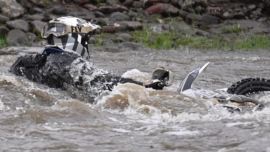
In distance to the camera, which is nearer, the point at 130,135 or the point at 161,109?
the point at 130,135

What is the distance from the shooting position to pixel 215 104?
7.50m

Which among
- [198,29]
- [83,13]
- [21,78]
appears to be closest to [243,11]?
[198,29]

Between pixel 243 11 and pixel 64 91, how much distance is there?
50.5 feet

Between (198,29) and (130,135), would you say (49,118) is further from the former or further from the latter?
(198,29)

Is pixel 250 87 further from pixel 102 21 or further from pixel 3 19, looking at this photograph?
pixel 102 21

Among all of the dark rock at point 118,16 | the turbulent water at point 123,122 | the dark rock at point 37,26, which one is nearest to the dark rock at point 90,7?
the dark rock at point 118,16

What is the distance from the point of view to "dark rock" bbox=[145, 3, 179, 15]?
2166 centimetres

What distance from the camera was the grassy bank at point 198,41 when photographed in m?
18.6

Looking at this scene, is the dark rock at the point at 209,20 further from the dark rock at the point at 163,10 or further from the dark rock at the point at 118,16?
the dark rock at the point at 118,16

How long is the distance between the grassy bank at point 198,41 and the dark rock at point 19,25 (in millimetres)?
3237

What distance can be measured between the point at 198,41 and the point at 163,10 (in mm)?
3196

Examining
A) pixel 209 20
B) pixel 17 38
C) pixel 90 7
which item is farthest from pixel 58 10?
pixel 209 20

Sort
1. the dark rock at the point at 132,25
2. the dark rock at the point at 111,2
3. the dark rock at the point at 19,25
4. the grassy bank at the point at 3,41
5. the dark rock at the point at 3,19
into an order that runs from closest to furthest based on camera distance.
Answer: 1. the grassy bank at the point at 3,41
2. the dark rock at the point at 19,25
3. the dark rock at the point at 3,19
4. the dark rock at the point at 132,25
5. the dark rock at the point at 111,2

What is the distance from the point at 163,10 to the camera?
859 inches
